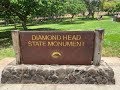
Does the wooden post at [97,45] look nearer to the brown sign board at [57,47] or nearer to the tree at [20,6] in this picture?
the brown sign board at [57,47]

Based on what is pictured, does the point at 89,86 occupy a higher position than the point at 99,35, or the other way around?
the point at 99,35

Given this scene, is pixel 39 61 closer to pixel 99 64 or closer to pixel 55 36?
pixel 55 36

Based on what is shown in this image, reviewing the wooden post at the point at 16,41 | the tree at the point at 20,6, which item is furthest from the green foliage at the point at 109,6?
the wooden post at the point at 16,41

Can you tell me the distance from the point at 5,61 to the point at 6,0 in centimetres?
947

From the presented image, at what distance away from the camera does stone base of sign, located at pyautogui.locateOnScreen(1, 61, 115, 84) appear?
384 inches

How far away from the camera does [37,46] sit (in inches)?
404

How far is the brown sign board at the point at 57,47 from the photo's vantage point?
1003 cm

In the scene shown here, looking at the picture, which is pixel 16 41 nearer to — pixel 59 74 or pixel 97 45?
pixel 59 74

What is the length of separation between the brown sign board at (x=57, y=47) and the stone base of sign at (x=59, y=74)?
1.11ft

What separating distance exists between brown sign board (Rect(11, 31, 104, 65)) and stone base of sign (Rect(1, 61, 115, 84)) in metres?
0.34

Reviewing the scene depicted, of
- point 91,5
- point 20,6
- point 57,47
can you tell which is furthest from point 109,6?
point 57,47

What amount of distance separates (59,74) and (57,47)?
974mm

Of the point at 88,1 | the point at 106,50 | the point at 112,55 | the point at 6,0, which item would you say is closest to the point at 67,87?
the point at 112,55

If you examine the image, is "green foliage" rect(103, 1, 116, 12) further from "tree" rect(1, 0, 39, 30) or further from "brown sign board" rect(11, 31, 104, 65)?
"brown sign board" rect(11, 31, 104, 65)
